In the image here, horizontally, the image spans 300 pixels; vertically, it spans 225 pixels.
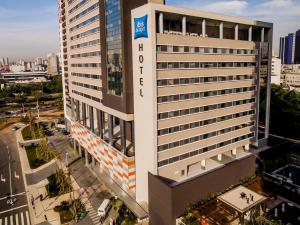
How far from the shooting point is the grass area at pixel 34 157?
268ft

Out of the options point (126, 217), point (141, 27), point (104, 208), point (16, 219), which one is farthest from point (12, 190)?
point (141, 27)

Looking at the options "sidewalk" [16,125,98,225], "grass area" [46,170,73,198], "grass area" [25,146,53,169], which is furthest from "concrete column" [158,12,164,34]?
"grass area" [25,146,53,169]

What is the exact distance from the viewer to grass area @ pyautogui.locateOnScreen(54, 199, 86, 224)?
52.5 metres

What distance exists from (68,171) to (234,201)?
46.7 metres

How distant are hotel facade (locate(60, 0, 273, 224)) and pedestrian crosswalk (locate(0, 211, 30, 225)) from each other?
2015 cm

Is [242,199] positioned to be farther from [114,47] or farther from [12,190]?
[12,190]

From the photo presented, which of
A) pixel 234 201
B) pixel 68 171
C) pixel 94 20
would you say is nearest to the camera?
pixel 234 201

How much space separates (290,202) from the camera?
5491cm

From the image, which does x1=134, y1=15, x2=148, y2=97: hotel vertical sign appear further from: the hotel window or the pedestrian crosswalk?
the pedestrian crosswalk

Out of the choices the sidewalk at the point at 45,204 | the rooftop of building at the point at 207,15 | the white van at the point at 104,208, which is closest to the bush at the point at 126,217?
the white van at the point at 104,208

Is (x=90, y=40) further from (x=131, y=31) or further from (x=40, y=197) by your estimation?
(x=40, y=197)

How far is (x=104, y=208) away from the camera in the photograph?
52.9m

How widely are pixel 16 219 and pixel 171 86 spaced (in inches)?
1616

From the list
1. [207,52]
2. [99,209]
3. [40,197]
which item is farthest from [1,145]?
[207,52]
